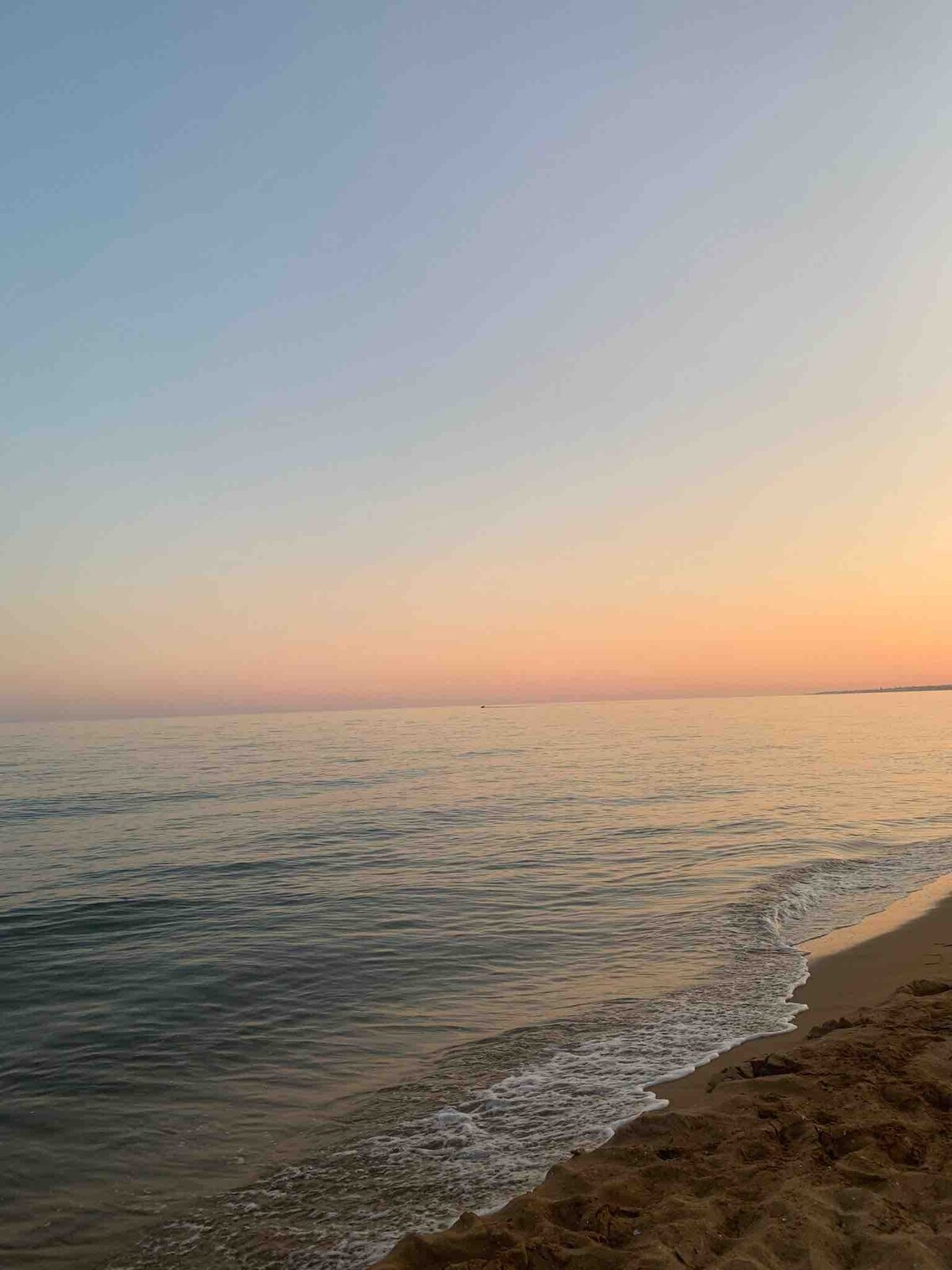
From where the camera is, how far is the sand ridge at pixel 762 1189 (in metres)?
4.32

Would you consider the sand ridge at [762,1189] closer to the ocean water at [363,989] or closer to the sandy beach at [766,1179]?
the sandy beach at [766,1179]

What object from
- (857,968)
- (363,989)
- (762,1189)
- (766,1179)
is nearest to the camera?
(762,1189)

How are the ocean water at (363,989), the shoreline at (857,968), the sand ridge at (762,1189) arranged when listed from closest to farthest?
the sand ridge at (762,1189)
the ocean water at (363,989)
the shoreline at (857,968)

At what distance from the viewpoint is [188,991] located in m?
10.8

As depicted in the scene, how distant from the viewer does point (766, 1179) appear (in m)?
5.08

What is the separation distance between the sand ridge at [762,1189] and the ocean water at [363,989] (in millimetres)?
670

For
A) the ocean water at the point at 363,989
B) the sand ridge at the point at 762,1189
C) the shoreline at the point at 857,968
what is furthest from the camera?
the shoreline at the point at 857,968

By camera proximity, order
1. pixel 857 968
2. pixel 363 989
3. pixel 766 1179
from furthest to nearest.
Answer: pixel 857 968
pixel 363 989
pixel 766 1179

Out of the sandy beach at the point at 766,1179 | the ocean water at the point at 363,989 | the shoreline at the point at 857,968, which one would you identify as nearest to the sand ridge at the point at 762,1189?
the sandy beach at the point at 766,1179

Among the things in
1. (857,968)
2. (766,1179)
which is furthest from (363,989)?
(766,1179)

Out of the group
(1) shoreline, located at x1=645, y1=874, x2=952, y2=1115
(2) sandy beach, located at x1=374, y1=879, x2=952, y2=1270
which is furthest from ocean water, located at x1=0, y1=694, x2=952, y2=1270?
(2) sandy beach, located at x1=374, y1=879, x2=952, y2=1270

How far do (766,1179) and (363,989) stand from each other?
670cm

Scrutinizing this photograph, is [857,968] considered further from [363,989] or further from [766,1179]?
[766,1179]

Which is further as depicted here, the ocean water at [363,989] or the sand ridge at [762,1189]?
the ocean water at [363,989]
